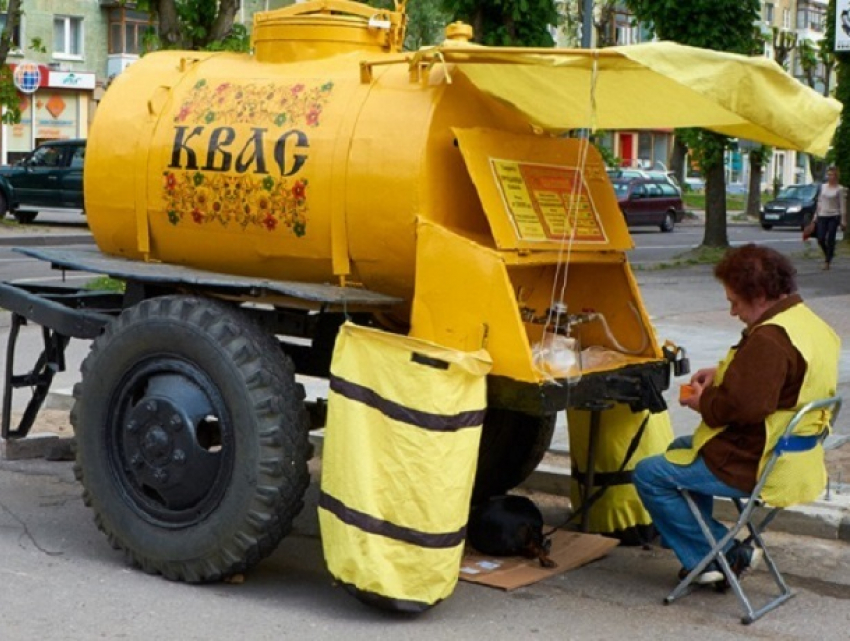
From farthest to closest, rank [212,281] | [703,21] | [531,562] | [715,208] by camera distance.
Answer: [715,208] < [703,21] < [531,562] < [212,281]

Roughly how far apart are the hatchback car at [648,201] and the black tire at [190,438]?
33453 mm

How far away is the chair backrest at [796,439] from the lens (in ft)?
18.4

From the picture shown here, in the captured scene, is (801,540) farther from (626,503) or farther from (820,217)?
(820,217)

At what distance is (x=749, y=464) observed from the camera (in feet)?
19.0

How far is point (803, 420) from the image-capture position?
575cm

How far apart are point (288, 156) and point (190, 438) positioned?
49.0 inches

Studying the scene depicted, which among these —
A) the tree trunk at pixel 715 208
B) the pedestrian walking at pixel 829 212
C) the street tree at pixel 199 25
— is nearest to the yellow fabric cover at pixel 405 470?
the street tree at pixel 199 25

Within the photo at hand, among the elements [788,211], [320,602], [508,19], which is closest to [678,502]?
[320,602]

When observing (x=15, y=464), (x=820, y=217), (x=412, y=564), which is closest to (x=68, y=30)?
(x=820, y=217)

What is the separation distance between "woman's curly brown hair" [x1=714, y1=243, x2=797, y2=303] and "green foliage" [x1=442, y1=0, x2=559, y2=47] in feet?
40.2

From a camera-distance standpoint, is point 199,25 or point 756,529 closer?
point 756,529

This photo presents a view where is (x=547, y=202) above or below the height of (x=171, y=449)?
above

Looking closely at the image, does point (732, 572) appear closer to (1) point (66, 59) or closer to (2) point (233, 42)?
(2) point (233, 42)

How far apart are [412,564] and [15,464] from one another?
3484mm
